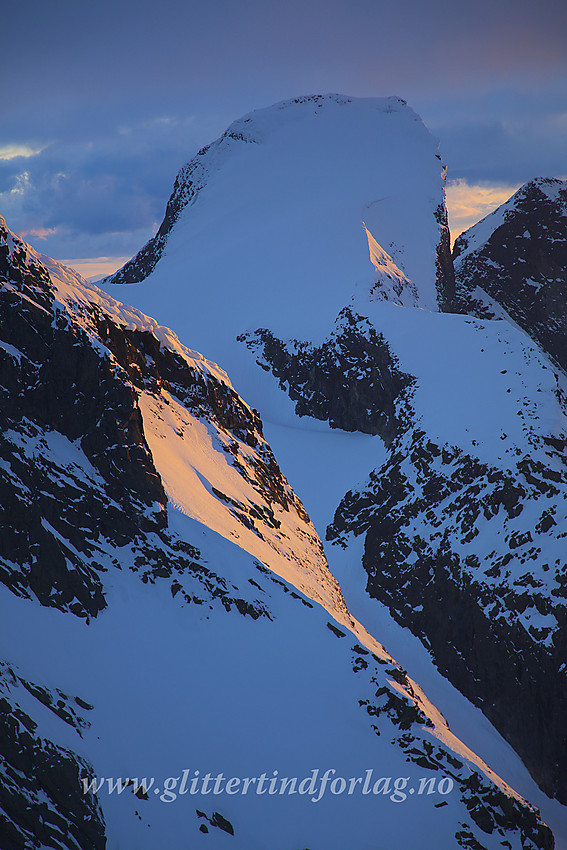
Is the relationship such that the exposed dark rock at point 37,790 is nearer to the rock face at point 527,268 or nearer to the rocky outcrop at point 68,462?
the rocky outcrop at point 68,462

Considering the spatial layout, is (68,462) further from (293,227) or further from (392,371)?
(293,227)

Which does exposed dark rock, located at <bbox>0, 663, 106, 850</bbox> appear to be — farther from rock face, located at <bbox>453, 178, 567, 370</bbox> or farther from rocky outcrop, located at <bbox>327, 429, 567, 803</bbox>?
rock face, located at <bbox>453, 178, 567, 370</bbox>

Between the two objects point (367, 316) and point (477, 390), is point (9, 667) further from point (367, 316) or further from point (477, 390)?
point (367, 316)

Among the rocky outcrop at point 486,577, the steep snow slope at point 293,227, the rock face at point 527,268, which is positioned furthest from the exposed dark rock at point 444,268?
the rocky outcrop at point 486,577

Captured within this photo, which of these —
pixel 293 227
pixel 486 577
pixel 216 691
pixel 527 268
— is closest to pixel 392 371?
pixel 486 577

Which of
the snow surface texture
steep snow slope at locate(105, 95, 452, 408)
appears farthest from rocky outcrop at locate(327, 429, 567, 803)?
steep snow slope at locate(105, 95, 452, 408)
